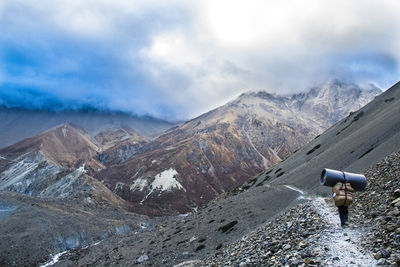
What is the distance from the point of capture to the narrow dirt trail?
41.3ft

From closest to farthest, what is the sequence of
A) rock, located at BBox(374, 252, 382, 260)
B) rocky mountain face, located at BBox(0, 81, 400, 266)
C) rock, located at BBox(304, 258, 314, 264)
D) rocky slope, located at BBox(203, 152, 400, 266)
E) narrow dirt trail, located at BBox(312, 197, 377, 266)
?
rock, located at BBox(374, 252, 382, 260) → narrow dirt trail, located at BBox(312, 197, 377, 266) → rocky slope, located at BBox(203, 152, 400, 266) → rock, located at BBox(304, 258, 314, 264) → rocky mountain face, located at BBox(0, 81, 400, 266)

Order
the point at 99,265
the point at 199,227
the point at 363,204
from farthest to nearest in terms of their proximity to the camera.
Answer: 1. the point at 99,265
2. the point at 199,227
3. the point at 363,204

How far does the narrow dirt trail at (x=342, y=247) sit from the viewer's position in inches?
496

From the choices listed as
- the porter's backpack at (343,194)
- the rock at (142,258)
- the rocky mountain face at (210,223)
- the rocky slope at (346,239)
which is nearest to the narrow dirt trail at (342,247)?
the rocky slope at (346,239)

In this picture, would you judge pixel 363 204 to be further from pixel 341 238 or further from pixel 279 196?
pixel 279 196

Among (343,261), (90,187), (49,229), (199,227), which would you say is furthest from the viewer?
(90,187)

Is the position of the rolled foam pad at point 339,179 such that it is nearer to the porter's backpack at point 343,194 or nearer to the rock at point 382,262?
the porter's backpack at point 343,194

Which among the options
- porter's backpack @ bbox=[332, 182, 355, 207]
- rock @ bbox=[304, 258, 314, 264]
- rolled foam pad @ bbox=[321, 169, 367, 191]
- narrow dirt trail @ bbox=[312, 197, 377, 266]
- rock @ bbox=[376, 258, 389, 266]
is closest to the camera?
rock @ bbox=[376, 258, 389, 266]

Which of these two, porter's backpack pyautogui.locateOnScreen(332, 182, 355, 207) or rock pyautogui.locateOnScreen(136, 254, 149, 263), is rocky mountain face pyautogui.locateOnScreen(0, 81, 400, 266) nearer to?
rock pyautogui.locateOnScreen(136, 254, 149, 263)

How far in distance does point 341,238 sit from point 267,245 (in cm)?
493

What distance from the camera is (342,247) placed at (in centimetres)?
1424

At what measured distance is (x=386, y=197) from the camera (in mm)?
18484

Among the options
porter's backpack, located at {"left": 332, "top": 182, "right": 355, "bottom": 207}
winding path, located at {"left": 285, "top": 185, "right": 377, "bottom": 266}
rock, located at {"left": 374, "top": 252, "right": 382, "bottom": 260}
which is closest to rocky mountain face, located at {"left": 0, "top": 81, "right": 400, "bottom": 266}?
rock, located at {"left": 374, "top": 252, "right": 382, "bottom": 260}

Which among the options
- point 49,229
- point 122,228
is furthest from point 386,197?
point 122,228
